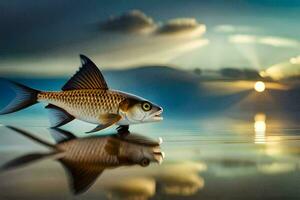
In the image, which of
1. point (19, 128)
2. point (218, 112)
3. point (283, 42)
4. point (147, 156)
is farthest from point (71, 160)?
point (283, 42)

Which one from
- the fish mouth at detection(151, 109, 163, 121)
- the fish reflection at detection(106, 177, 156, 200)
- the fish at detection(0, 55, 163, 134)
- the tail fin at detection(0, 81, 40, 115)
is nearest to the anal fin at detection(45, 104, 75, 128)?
the fish at detection(0, 55, 163, 134)

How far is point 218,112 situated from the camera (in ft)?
8.52

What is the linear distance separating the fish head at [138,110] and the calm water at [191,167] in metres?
0.14

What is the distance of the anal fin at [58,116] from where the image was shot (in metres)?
2.25

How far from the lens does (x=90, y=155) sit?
168cm

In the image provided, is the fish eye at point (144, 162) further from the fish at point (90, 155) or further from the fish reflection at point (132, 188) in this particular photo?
the fish reflection at point (132, 188)

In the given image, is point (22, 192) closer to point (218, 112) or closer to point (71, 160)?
point (71, 160)

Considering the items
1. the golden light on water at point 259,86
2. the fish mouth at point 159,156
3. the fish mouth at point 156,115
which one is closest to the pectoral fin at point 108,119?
the fish mouth at point 156,115

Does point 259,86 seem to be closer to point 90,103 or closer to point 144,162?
point 90,103

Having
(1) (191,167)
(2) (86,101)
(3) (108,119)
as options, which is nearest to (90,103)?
(2) (86,101)

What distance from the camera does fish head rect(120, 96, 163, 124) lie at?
2.09 meters

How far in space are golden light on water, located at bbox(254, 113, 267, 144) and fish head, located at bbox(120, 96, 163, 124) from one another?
1.63ft

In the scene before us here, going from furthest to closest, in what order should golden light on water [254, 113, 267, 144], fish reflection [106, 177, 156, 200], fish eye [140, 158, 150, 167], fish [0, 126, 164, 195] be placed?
golden light on water [254, 113, 267, 144] → fish eye [140, 158, 150, 167] → fish [0, 126, 164, 195] → fish reflection [106, 177, 156, 200]

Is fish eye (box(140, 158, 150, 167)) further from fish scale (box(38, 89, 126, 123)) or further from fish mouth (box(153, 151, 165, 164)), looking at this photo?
fish scale (box(38, 89, 126, 123))
